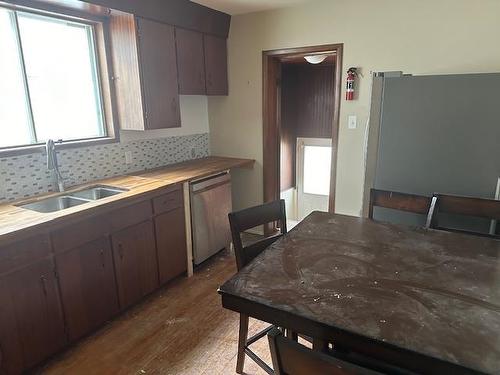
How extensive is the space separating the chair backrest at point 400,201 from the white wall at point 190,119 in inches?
83.2

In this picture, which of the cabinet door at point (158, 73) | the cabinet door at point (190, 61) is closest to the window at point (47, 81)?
the cabinet door at point (158, 73)

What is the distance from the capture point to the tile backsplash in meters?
2.18

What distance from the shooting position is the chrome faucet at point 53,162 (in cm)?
227

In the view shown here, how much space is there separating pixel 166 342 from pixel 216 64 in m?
2.65

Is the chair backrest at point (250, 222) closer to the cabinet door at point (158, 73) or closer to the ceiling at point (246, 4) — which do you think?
the cabinet door at point (158, 73)

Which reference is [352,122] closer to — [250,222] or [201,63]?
[201,63]

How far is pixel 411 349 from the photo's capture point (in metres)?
0.92

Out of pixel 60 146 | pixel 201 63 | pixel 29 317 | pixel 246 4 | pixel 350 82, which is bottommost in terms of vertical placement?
pixel 29 317

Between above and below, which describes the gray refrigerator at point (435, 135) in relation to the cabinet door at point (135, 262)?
above

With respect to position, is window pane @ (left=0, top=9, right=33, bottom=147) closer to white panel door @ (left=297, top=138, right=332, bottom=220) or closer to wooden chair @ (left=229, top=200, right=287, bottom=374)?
wooden chair @ (left=229, top=200, right=287, bottom=374)

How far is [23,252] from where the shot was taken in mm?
1707

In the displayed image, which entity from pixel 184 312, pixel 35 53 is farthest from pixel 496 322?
pixel 35 53

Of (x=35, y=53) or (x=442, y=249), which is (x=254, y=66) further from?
(x=442, y=249)

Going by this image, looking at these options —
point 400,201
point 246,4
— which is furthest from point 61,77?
point 400,201
